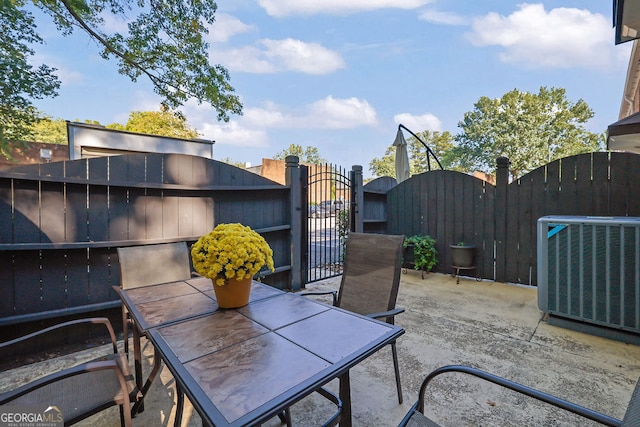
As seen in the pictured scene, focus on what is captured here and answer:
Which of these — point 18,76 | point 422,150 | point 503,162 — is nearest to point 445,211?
point 503,162

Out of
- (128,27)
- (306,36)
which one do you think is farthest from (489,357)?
(306,36)

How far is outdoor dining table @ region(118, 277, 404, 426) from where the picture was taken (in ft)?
2.69

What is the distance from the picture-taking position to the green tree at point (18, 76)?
578 cm

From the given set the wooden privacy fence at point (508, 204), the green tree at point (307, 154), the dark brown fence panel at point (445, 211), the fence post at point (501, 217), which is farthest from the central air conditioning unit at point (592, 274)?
the green tree at point (307, 154)

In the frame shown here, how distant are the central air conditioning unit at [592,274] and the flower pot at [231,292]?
324 cm

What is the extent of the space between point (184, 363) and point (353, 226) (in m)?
4.25

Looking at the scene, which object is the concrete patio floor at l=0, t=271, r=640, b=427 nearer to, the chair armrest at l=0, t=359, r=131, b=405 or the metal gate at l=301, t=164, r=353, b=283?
the chair armrest at l=0, t=359, r=131, b=405

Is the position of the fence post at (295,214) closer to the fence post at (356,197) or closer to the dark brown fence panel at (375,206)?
the fence post at (356,197)

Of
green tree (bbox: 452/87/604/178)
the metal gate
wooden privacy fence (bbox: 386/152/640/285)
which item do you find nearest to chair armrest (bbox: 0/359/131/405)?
the metal gate

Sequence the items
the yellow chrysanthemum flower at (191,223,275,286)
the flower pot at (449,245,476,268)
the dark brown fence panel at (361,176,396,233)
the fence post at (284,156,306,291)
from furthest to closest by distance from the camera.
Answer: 1. the dark brown fence panel at (361,176,396,233)
2. the flower pot at (449,245,476,268)
3. the fence post at (284,156,306,291)
4. the yellow chrysanthemum flower at (191,223,275,286)

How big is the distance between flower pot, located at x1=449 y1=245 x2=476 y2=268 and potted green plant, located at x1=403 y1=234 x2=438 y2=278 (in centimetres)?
42

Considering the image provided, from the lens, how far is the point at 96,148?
18.6ft

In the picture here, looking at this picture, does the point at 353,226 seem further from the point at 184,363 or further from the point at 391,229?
the point at 184,363

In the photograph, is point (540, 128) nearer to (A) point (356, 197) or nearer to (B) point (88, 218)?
(A) point (356, 197)
